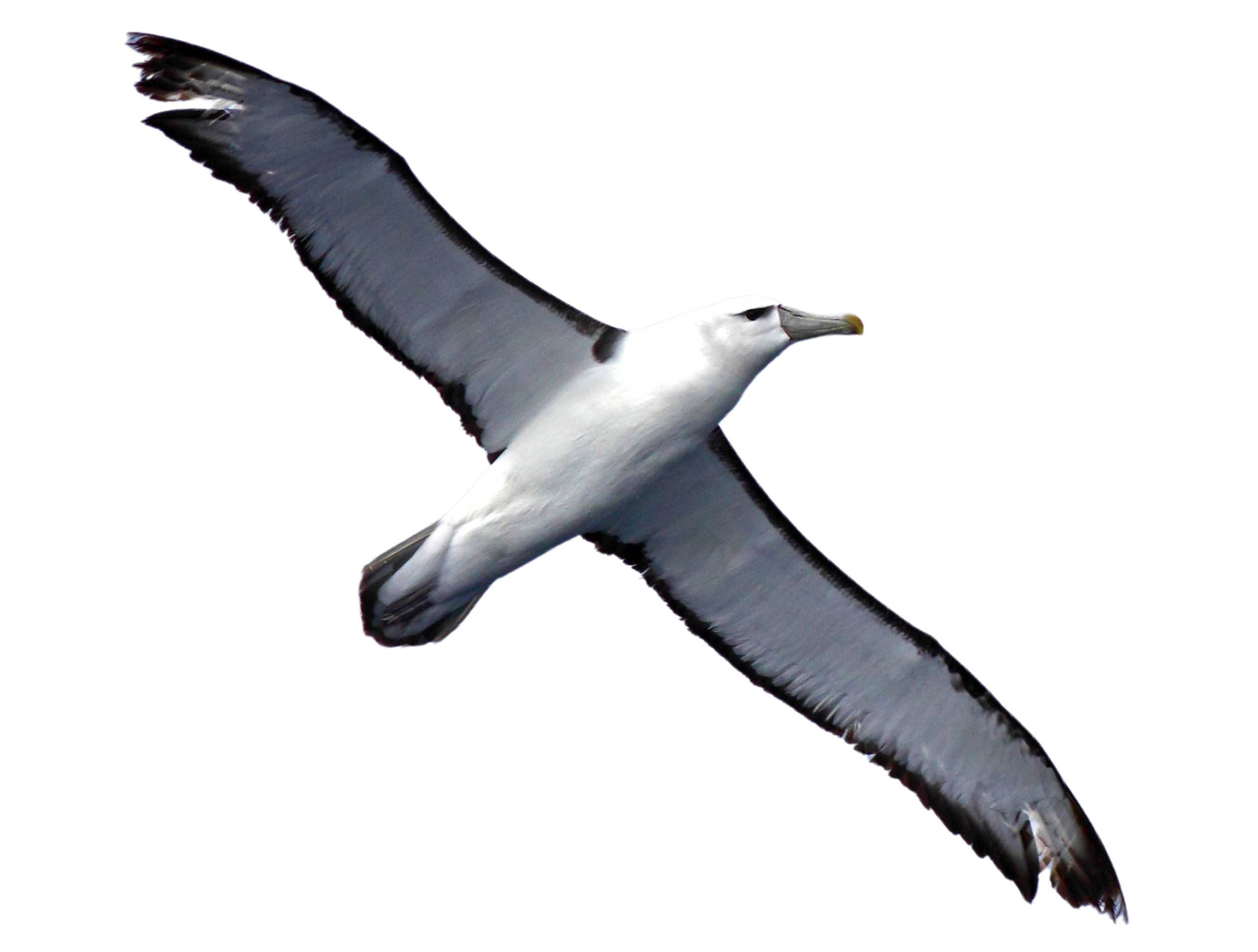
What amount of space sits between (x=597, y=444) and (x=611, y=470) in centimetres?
20

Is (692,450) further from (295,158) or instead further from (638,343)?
(295,158)

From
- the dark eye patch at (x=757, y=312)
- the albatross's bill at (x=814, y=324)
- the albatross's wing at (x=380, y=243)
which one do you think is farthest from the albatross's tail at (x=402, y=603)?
the albatross's bill at (x=814, y=324)

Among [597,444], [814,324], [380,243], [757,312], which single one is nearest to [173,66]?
[380,243]

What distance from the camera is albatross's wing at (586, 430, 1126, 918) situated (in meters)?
13.5

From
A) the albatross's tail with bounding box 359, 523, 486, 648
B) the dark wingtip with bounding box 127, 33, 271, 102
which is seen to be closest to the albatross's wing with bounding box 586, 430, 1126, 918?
the albatross's tail with bounding box 359, 523, 486, 648

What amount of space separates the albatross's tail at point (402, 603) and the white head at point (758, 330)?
7.10 ft

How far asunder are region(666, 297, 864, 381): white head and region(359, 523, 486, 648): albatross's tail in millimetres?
2163

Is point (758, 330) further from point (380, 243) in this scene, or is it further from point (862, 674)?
point (862, 674)

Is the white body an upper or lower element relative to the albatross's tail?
upper

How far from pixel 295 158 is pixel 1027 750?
6.22 m

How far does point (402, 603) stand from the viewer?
1299 centimetres

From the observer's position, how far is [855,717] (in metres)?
14.0

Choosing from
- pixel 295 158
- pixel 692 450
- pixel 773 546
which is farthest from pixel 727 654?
pixel 295 158

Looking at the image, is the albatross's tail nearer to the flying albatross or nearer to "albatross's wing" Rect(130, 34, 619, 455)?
the flying albatross
